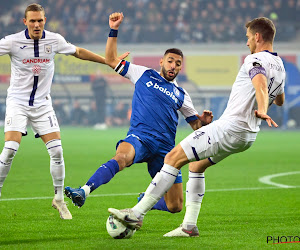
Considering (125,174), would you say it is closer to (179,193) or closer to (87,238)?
(179,193)

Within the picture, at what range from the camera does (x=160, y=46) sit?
34.3 meters

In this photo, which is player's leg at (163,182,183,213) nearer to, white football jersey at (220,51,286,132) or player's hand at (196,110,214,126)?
player's hand at (196,110,214,126)

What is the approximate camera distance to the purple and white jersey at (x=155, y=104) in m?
7.05

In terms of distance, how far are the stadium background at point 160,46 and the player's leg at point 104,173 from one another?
86.3 feet

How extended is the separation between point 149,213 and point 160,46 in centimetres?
2686

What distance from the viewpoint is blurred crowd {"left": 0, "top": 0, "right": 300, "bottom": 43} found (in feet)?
113

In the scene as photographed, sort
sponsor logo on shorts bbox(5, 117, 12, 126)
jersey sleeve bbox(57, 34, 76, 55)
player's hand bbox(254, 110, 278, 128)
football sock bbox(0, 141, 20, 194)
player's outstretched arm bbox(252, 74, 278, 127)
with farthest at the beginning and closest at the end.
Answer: jersey sleeve bbox(57, 34, 76, 55)
sponsor logo on shorts bbox(5, 117, 12, 126)
football sock bbox(0, 141, 20, 194)
player's outstretched arm bbox(252, 74, 278, 127)
player's hand bbox(254, 110, 278, 128)

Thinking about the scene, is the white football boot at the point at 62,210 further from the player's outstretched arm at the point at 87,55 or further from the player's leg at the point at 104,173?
the player's outstretched arm at the point at 87,55

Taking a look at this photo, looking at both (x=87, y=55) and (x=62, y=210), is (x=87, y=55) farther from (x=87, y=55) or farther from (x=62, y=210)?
(x=62, y=210)

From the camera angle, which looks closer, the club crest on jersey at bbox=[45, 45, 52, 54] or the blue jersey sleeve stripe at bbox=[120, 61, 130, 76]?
the blue jersey sleeve stripe at bbox=[120, 61, 130, 76]

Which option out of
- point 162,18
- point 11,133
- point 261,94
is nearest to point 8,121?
point 11,133

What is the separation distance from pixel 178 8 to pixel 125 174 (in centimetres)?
2427

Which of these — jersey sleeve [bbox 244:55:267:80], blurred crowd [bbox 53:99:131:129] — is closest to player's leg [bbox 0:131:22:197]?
jersey sleeve [bbox 244:55:267:80]

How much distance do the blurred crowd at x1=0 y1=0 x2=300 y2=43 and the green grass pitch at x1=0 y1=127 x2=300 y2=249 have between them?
19843 millimetres
